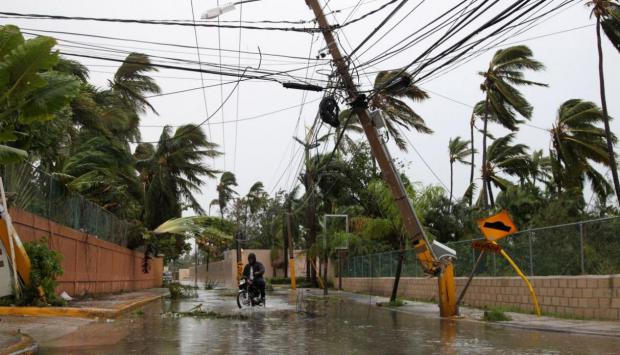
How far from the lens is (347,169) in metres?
42.9

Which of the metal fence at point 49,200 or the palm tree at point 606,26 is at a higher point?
the palm tree at point 606,26

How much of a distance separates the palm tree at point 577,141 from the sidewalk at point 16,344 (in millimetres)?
26849

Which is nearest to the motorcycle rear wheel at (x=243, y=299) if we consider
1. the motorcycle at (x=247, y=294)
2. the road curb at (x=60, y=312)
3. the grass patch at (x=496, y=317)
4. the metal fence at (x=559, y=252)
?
the motorcycle at (x=247, y=294)

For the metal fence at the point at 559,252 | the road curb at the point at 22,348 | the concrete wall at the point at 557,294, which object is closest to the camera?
the road curb at the point at 22,348

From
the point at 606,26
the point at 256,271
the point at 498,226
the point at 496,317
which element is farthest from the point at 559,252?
the point at 606,26

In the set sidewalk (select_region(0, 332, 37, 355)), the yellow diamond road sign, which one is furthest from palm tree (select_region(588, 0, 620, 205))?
sidewalk (select_region(0, 332, 37, 355))

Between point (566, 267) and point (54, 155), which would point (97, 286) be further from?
point (566, 267)

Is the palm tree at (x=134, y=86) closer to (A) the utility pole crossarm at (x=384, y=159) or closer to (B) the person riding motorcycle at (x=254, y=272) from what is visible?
(B) the person riding motorcycle at (x=254, y=272)

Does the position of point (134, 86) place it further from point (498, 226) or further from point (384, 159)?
point (498, 226)

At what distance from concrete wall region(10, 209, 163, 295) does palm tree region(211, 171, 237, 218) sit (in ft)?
134

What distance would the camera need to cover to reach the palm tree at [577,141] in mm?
30297

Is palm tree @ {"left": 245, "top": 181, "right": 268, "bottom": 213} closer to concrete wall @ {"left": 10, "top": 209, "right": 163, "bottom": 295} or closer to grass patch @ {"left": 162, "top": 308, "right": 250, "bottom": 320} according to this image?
concrete wall @ {"left": 10, "top": 209, "right": 163, "bottom": 295}

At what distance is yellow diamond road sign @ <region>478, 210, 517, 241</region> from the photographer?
52.2 ft

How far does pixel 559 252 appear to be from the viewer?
16812 mm
